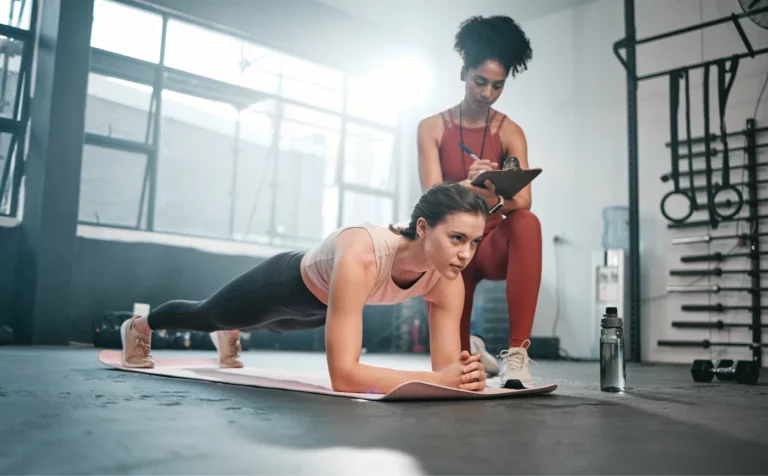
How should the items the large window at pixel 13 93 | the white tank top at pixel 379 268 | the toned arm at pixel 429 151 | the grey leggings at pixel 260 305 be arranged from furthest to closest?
1. the large window at pixel 13 93
2. the toned arm at pixel 429 151
3. the grey leggings at pixel 260 305
4. the white tank top at pixel 379 268

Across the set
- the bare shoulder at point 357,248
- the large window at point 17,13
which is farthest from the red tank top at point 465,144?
the large window at point 17,13

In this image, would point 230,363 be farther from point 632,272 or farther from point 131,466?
point 632,272

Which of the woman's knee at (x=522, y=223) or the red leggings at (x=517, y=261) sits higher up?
the woman's knee at (x=522, y=223)

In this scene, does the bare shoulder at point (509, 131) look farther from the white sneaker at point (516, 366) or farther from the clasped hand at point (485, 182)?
the white sneaker at point (516, 366)

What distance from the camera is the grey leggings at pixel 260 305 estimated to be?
2154 millimetres

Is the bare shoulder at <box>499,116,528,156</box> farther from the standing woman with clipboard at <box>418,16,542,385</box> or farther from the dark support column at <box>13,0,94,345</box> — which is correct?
the dark support column at <box>13,0,94,345</box>

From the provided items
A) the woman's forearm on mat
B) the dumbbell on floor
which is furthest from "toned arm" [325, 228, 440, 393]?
the dumbbell on floor

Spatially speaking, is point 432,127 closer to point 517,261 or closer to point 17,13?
point 517,261

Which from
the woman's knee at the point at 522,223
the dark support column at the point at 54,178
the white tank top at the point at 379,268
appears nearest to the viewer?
the white tank top at the point at 379,268

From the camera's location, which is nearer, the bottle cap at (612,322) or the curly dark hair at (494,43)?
the bottle cap at (612,322)

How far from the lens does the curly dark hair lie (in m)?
2.45

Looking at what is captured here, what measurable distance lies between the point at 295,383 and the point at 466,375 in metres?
0.67

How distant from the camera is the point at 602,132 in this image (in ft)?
20.5

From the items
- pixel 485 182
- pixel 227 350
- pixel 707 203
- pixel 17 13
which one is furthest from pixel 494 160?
pixel 17 13
